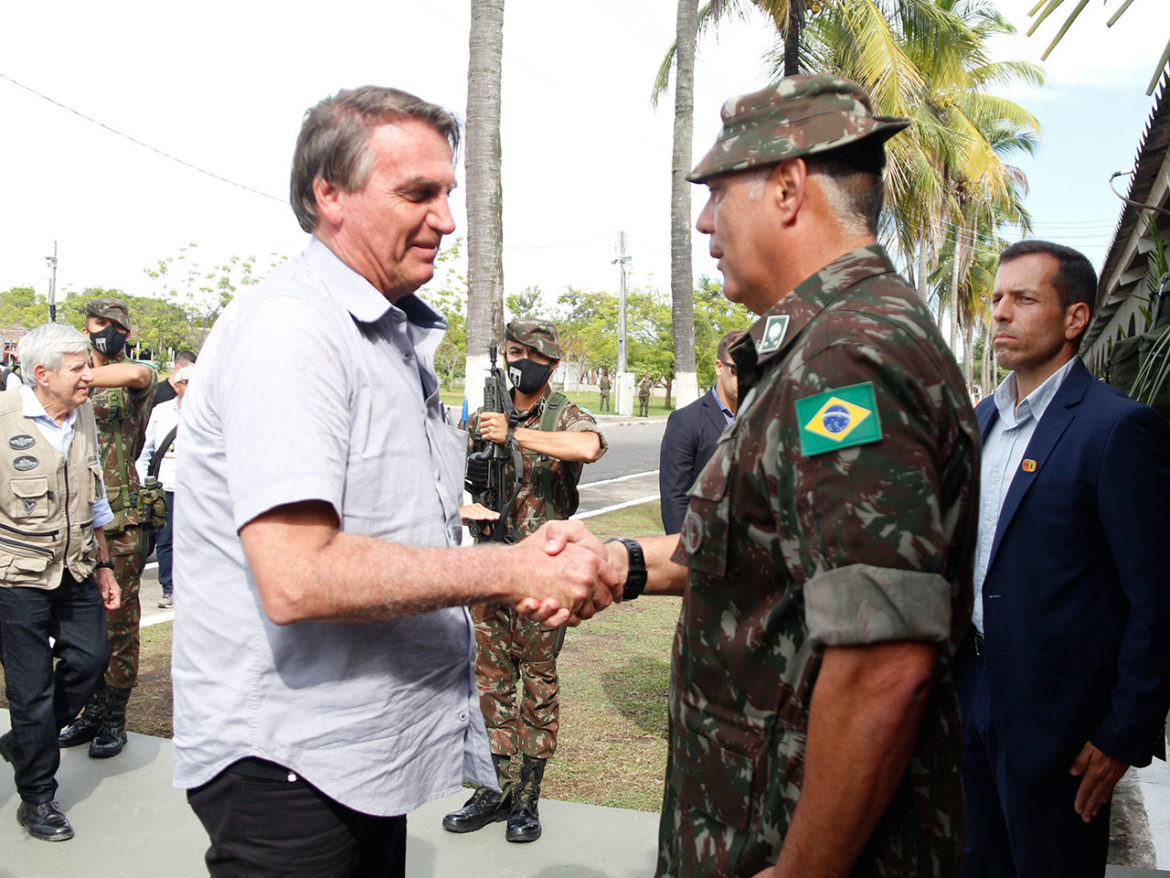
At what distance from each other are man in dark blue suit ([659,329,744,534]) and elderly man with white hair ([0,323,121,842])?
9.46 ft

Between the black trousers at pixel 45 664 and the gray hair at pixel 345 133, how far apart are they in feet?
10.4

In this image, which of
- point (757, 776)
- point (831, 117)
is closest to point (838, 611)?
point (757, 776)

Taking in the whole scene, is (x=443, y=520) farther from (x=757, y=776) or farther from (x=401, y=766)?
(x=757, y=776)

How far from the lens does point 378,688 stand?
182 cm

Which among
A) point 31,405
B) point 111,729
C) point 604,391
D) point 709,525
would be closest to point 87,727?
point 111,729

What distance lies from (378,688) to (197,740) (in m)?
0.34

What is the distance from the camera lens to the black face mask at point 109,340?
224 inches

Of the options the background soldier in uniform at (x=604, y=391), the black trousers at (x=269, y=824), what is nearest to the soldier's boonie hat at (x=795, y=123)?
the black trousers at (x=269, y=824)

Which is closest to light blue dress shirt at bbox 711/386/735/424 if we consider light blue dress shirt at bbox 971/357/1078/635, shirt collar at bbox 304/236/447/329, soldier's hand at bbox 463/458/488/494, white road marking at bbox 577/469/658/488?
soldier's hand at bbox 463/458/488/494

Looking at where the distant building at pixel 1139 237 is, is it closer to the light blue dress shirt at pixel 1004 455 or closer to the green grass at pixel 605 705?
the light blue dress shirt at pixel 1004 455

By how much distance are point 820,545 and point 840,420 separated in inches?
7.4

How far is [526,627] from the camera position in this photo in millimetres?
4348

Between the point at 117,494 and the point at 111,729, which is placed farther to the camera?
the point at 117,494

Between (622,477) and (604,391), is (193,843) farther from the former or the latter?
(604,391)
